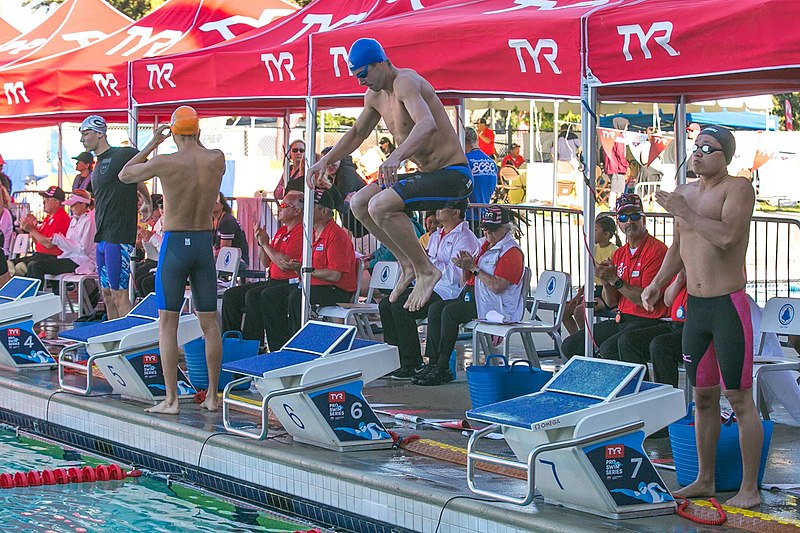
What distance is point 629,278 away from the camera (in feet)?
27.4

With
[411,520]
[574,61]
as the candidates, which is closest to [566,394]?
[411,520]

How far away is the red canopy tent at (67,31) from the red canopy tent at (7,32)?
5.57 ft

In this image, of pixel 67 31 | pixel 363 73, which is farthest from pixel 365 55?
pixel 67 31

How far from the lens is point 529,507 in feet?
18.5

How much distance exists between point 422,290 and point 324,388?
80 cm

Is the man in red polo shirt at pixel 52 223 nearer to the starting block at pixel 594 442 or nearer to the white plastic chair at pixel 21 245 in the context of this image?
the white plastic chair at pixel 21 245

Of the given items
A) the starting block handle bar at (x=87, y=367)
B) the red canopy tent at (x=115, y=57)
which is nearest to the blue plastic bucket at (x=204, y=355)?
the starting block handle bar at (x=87, y=367)

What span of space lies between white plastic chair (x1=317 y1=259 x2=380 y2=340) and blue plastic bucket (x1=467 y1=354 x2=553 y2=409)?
2575 mm

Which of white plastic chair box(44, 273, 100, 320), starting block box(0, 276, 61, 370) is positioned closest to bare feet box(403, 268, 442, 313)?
starting block box(0, 276, 61, 370)

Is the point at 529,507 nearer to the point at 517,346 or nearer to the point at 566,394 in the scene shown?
the point at 566,394

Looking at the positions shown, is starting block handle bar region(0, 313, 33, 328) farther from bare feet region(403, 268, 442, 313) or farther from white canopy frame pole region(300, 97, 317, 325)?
bare feet region(403, 268, 442, 313)

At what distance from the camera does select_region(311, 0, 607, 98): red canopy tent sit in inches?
276

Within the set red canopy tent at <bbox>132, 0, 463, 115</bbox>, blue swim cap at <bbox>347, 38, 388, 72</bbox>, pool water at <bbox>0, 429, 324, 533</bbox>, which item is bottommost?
pool water at <bbox>0, 429, 324, 533</bbox>

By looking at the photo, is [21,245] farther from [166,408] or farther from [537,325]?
[537,325]
